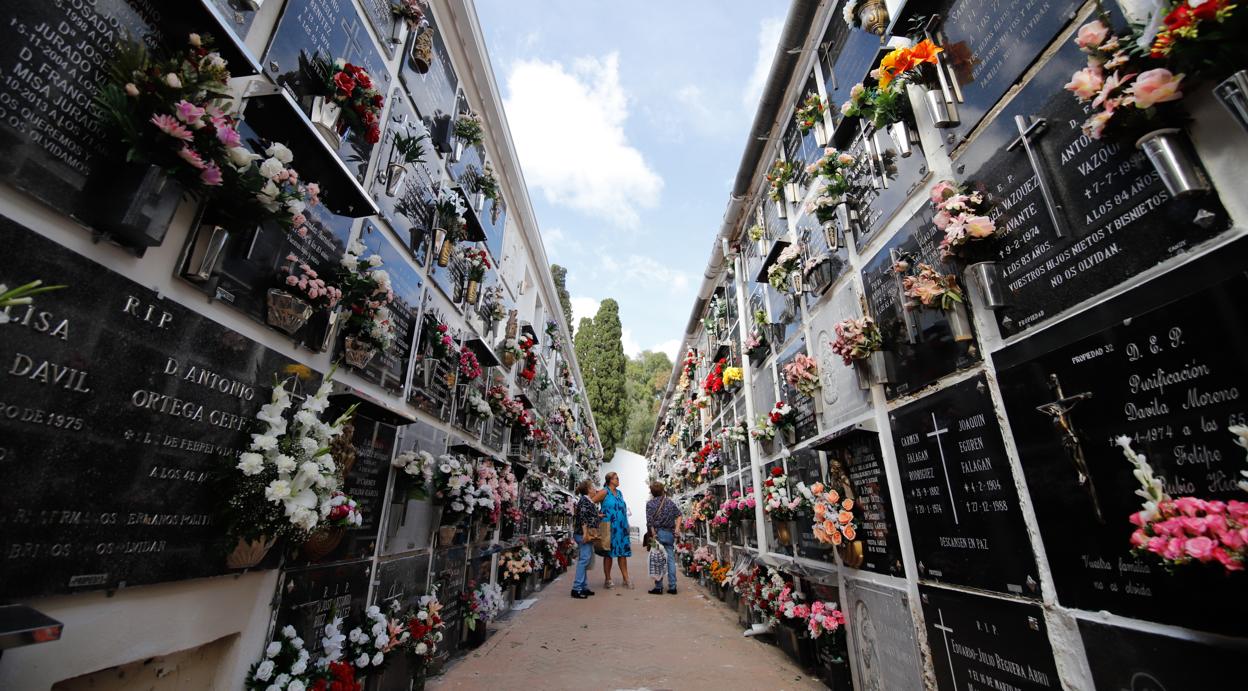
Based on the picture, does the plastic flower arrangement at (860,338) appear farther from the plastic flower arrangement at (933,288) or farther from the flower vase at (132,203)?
the flower vase at (132,203)

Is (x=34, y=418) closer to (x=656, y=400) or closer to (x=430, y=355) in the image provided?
(x=430, y=355)

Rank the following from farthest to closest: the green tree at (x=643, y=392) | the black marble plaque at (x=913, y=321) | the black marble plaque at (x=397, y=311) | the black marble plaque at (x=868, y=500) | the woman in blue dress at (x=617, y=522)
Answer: the green tree at (x=643, y=392), the woman in blue dress at (x=617, y=522), the black marble plaque at (x=397, y=311), the black marble plaque at (x=868, y=500), the black marble plaque at (x=913, y=321)

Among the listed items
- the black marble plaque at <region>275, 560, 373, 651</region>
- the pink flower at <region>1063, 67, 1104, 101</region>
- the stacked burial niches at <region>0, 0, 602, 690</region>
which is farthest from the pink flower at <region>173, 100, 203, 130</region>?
the pink flower at <region>1063, 67, 1104, 101</region>

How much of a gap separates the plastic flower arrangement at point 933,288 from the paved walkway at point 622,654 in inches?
147

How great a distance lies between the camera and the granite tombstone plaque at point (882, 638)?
3.65 metres

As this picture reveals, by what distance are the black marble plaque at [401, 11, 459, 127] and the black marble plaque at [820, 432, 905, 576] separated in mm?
5783

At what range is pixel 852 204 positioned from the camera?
491 cm

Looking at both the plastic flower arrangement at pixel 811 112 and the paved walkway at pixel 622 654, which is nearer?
the paved walkway at pixel 622 654

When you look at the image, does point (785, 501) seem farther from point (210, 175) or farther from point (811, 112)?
point (210, 175)

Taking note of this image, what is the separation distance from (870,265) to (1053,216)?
2.04 m

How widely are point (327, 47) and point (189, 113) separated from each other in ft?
6.79

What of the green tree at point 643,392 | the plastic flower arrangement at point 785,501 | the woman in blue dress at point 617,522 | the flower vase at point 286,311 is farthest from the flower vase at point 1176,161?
the green tree at point 643,392

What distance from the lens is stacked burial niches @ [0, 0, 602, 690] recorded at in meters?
1.79

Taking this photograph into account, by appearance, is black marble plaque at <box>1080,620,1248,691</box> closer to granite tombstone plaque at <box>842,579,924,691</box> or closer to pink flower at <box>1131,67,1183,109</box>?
granite tombstone plaque at <box>842,579,924,691</box>
